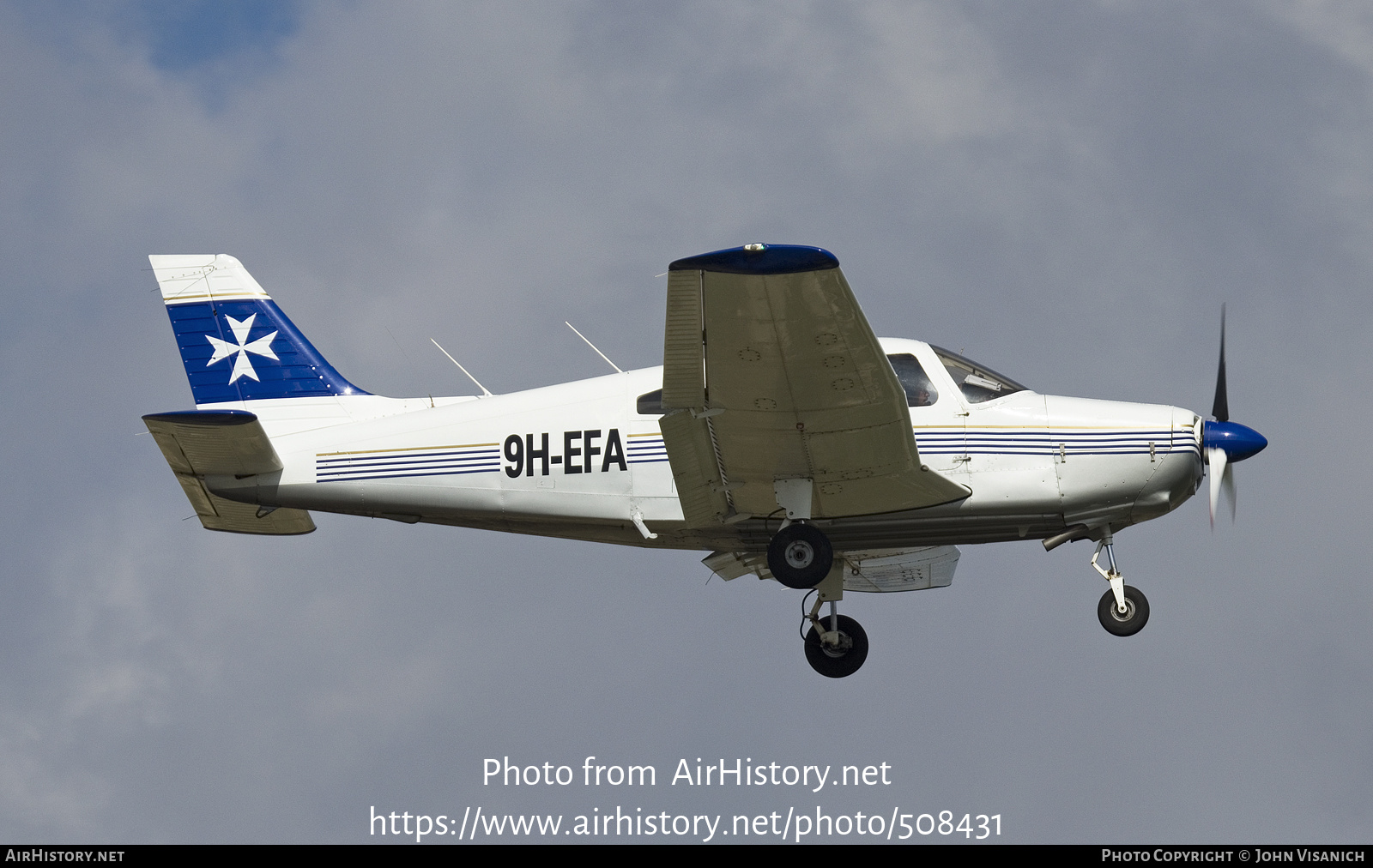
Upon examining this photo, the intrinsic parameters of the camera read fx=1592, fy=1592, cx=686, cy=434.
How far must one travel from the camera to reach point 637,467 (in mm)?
15062

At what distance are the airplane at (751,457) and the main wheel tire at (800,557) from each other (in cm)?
2

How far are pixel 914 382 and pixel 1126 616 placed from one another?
2.91 m

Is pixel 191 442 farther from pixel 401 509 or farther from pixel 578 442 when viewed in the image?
pixel 578 442

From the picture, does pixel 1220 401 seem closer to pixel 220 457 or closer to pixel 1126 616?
pixel 1126 616

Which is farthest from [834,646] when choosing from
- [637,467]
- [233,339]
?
[233,339]

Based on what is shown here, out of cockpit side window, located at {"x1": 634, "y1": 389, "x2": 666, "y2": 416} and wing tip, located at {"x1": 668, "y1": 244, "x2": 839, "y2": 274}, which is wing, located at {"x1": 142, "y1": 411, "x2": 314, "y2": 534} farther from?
wing tip, located at {"x1": 668, "y1": 244, "x2": 839, "y2": 274}

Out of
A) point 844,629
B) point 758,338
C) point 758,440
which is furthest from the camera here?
point 844,629

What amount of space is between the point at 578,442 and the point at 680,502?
119cm

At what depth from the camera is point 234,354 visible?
16969 millimetres

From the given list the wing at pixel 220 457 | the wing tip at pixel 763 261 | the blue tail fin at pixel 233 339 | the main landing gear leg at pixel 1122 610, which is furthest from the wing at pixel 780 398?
the blue tail fin at pixel 233 339

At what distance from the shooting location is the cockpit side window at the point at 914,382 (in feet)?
48.3

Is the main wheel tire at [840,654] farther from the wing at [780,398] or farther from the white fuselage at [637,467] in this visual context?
the wing at [780,398]
